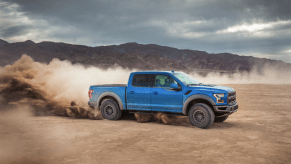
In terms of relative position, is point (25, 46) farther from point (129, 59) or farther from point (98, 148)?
point (98, 148)

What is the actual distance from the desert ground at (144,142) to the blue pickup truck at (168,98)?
54 cm

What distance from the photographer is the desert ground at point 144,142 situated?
543 cm

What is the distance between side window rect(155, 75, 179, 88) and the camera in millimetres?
9048

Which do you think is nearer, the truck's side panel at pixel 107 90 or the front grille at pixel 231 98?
the front grille at pixel 231 98

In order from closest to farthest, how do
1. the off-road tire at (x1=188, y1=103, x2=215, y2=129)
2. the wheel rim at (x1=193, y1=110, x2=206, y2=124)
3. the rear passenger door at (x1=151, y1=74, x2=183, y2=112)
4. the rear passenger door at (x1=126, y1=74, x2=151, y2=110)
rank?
the off-road tire at (x1=188, y1=103, x2=215, y2=129) < the wheel rim at (x1=193, y1=110, x2=206, y2=124) < the rear passenger door at (x1=151, y1=74, x2=183, y2=112) < the rear passenger door at (x1=126, y1=74, x2=151, y2=110)

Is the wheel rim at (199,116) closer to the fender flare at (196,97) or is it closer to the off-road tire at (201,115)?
the off-road tire at (201,115)

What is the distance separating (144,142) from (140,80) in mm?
3383

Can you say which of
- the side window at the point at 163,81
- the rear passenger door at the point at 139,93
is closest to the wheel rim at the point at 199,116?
the side window at the point at 163,81

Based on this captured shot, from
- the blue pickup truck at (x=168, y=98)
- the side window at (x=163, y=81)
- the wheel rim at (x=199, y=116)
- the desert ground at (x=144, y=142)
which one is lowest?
the desert ground at (x=144, y=142)

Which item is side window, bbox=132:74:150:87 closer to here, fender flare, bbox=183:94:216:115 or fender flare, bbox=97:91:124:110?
fender flare, bbox=97:91:124:110

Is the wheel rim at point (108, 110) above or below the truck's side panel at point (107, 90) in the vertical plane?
below

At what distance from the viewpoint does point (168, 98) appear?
8.89 metres

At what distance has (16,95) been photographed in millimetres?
14492

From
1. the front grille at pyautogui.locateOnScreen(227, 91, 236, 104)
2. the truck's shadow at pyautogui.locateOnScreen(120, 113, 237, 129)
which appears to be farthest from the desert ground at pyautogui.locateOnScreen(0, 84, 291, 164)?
the front grille at pyautogui.locateOnScreen(227, 91, 236, 104)
